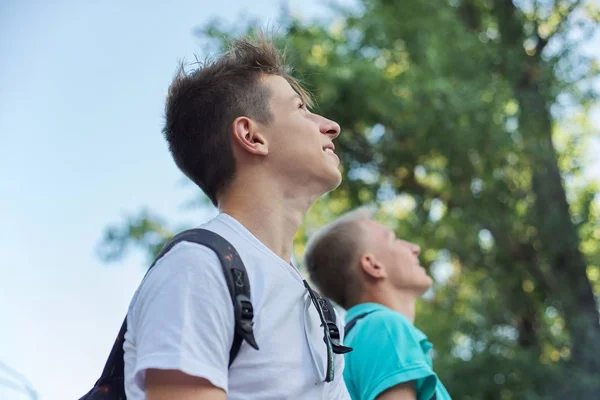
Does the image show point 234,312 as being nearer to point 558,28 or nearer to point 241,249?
point 241,249

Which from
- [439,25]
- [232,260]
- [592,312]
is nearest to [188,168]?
[232,260]

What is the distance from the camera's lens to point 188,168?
174cm

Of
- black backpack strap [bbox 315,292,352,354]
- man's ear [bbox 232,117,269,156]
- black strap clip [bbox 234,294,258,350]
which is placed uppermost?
man's ear [bbox 232,117,269,156]

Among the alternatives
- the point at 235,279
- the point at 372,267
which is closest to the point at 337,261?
the point at 372,267

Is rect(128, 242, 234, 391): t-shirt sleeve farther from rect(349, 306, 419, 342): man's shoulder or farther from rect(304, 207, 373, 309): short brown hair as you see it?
rect(304, 207, 373, 309): short brown hair

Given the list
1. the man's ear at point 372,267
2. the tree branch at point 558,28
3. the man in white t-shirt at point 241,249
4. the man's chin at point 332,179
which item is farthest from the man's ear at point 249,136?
the tree branch at point 558,28

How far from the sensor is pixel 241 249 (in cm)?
149

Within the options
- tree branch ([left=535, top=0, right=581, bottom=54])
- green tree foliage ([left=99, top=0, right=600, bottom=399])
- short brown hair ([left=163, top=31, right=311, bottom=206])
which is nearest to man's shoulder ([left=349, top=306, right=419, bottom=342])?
short brown hair ([left=163, top=31, right=311, bottom=206])

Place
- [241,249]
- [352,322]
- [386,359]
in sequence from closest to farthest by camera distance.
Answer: [241,249] < [386,359] < [352,322]

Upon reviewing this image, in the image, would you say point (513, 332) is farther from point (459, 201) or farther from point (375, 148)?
point (375, 148)

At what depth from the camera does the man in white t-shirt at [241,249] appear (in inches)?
48.8

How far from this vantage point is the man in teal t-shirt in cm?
229

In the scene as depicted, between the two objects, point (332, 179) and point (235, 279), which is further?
point (332, 179)

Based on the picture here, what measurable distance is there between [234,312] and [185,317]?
9 centimetres
